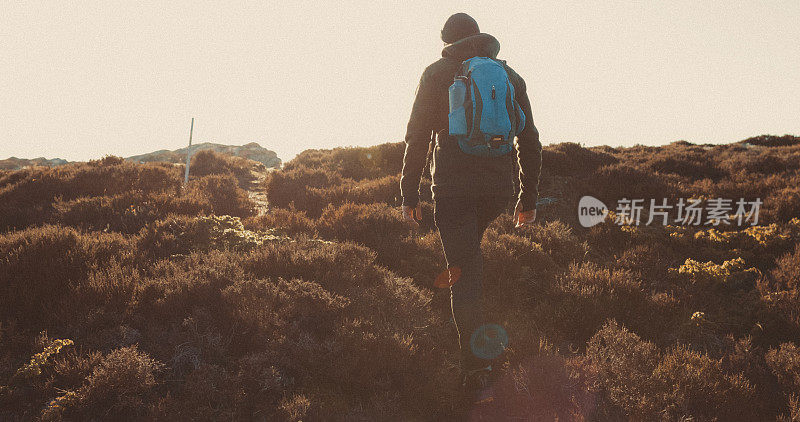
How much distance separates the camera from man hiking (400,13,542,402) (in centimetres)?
240

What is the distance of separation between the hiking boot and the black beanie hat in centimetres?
243

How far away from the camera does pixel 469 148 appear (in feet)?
7.98

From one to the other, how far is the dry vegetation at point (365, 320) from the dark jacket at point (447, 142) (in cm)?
156

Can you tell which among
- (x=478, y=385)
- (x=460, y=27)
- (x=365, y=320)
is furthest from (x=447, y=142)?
(x=365, y=320)

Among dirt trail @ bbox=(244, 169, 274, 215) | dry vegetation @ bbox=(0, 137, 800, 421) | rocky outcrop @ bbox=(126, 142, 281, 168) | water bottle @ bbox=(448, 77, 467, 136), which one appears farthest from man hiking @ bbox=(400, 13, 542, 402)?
rocky outcrop @ bbox=(126, 142, 281, 168)

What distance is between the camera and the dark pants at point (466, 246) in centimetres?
261

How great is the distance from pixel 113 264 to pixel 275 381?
8.00 ft

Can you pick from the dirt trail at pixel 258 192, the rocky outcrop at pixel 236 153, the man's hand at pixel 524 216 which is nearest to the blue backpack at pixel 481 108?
the man's hand at pixel 524 216

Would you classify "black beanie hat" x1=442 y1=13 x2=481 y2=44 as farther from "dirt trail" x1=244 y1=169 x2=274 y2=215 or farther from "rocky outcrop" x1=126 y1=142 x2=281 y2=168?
"rocky outcrop" x1=126 y1=142 x2=281 y2=168

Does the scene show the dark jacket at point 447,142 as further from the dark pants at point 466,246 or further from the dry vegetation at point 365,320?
the dry vegetation at point 365,320

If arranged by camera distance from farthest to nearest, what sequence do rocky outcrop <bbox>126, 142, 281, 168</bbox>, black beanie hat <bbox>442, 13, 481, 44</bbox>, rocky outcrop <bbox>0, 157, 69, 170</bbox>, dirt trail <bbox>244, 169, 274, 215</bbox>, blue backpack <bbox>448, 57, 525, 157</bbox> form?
rocky outcrop <bbox>126, 142, 281, 168</bbox> → rocky outcrop <bbox>0, 157, 69, 170</bbox> → dirt trail <bbox>244, 169, 274, 215</bbox> → black beanie hat <bbox>442, 13, 481, 44</bbox> → blue backpack <bbox>448, 57, 525, 157</bbox>

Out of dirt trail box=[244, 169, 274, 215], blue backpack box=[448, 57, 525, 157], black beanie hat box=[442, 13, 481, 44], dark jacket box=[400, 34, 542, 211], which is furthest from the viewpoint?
dirt trail box=[244, 169, 274, 215]

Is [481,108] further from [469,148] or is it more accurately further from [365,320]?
[365,320]

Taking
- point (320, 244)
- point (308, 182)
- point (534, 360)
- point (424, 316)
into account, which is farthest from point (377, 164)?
point (534, 360)
